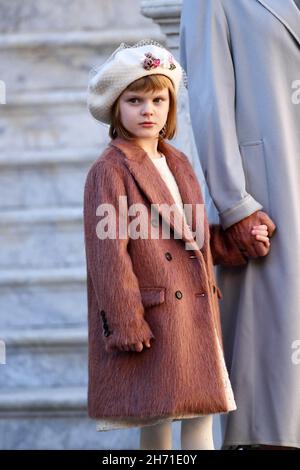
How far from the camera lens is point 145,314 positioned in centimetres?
446

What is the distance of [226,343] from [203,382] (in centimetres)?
45

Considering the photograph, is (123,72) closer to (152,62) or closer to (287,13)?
(152,62)

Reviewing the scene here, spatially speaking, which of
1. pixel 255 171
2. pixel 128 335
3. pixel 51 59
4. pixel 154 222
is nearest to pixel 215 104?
pixel 255 171

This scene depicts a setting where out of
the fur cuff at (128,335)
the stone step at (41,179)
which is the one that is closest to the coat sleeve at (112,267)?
the fur cuff at (128,335)

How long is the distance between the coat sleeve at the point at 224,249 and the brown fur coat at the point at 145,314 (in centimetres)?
18

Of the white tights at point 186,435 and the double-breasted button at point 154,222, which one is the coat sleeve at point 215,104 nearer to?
the double-breasted button at point 154,222

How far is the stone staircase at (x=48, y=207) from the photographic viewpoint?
19.9ft

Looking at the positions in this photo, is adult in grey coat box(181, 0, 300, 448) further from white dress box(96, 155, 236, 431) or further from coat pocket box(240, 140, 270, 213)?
white dress box(96, 155, 236, 431)

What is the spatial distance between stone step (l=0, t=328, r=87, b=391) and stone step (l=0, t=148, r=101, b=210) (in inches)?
20.4

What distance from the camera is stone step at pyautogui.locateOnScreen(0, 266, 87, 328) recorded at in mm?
6223

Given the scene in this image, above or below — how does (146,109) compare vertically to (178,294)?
above

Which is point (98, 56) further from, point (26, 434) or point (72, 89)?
point (26, 434)

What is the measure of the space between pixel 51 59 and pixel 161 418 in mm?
2382
